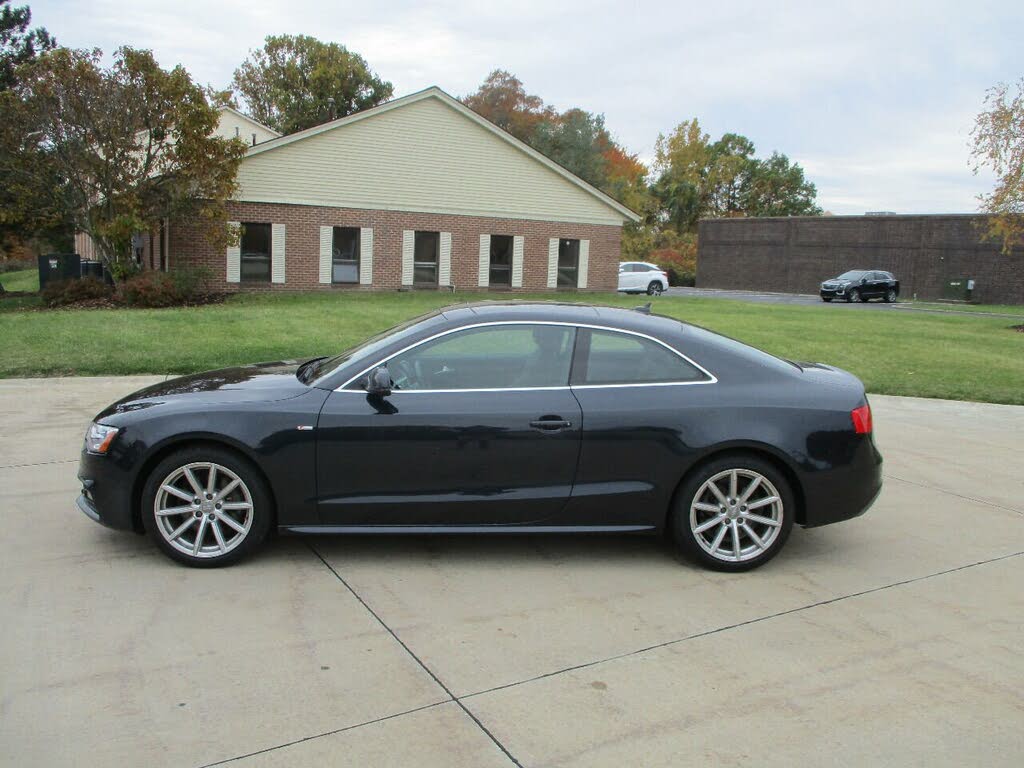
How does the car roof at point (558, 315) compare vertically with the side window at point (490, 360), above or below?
above

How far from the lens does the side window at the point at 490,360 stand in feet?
16.4

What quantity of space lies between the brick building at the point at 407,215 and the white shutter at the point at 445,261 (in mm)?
34

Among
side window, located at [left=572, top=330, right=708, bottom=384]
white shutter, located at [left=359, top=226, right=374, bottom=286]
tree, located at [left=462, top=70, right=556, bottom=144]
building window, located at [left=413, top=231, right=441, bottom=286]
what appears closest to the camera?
A: side window, located at [left=572, top=330, right=708, bottom=384]

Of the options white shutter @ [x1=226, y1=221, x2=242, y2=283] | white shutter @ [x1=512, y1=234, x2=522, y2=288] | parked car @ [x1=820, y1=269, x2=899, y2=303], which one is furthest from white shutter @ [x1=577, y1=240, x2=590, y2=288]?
parked car @ [x1=820, y1=269, x2=899, y2=303]

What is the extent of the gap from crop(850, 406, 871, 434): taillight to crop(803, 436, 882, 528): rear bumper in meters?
0.06

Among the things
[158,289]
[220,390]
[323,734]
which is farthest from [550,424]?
[158,289]

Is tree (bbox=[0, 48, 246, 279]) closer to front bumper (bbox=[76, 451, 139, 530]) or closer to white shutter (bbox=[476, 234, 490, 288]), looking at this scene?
white shutter (bbox=[476, 234, 490, 288])

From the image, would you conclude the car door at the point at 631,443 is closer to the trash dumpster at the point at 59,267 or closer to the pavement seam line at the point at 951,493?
the pavement seam line at the point at 951,493

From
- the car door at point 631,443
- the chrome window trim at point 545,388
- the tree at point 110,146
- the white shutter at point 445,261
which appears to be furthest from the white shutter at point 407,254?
the car door at point 631,443

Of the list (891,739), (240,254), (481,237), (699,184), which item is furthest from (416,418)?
(699,184)

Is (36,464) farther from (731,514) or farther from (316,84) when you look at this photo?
(316,84)

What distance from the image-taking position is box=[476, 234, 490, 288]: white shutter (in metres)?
30.1

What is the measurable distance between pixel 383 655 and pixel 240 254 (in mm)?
23809

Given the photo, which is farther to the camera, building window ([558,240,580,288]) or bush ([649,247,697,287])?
bush ([649,247,697,287])
